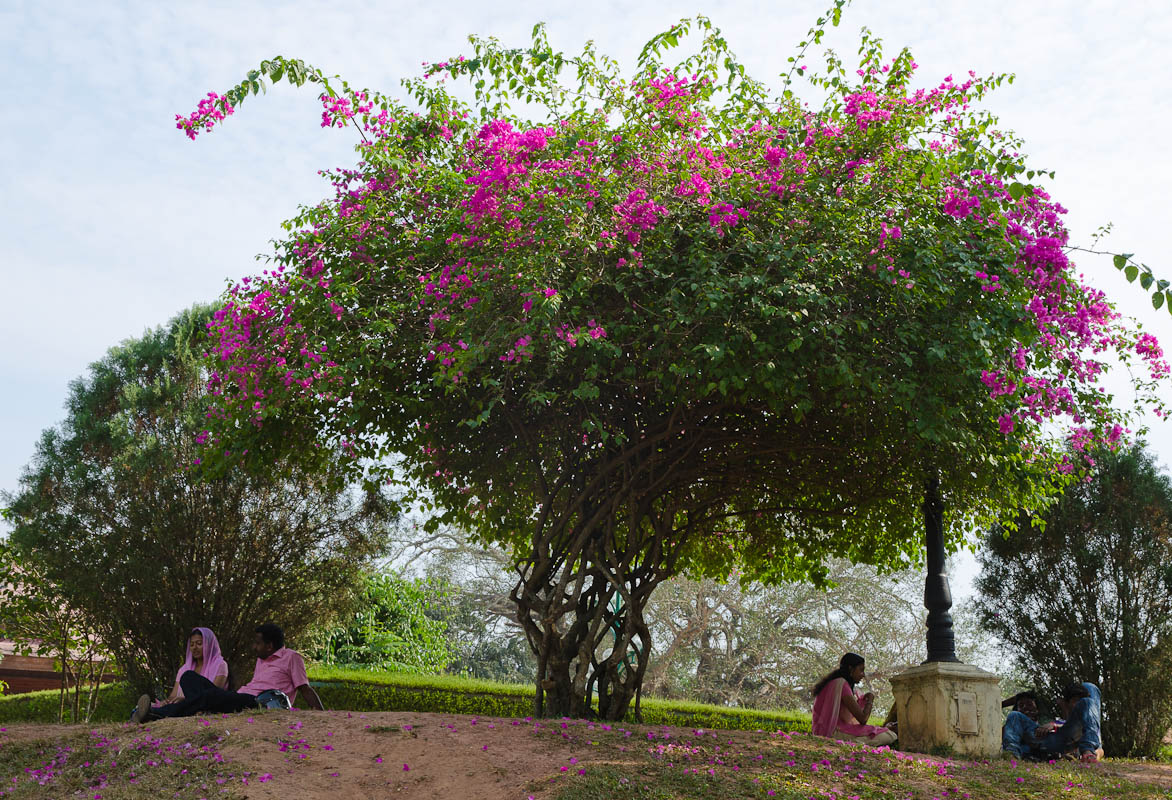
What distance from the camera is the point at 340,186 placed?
8852mm

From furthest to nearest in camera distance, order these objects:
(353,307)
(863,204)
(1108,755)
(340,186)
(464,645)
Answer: (464,645), (1108,755), (340,186), (353,307), (863,204)

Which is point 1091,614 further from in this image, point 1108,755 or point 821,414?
point 821,414

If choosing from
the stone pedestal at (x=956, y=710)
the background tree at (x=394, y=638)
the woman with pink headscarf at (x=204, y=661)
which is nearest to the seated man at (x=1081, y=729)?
the stone pedestal at (x=956, y=710)

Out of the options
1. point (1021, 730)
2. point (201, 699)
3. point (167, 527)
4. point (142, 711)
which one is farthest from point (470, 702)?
point (1021, 730)

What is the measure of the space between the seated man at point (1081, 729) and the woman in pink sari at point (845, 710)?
5.40 ft

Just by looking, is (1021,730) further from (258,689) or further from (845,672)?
(258,689)

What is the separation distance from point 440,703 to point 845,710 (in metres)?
7.44

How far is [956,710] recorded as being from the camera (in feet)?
27.9

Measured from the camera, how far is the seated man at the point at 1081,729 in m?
8.66

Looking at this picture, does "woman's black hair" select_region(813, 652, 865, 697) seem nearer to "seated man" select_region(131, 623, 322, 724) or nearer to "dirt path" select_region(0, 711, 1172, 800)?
"dirt path" select_region(0, 711, 1172, 800)

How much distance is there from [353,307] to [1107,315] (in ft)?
21.4

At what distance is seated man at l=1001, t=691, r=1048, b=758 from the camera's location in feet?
29.5

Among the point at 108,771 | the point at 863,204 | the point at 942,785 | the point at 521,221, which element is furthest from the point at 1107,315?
the point at 108,771

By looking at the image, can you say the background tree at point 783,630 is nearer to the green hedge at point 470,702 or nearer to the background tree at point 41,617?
the green hedge at point 470,702
